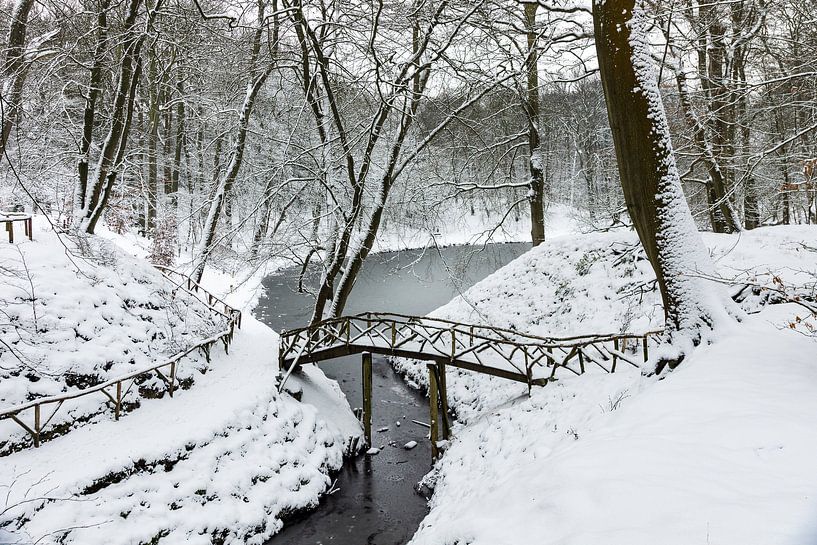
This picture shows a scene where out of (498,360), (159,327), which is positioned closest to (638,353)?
(498,360)

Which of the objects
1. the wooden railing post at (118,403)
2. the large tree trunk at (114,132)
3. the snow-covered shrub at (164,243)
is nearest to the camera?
the wooden railing post at (118,403)

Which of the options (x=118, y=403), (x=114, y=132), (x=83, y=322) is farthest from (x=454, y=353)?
(x=114, y=132)

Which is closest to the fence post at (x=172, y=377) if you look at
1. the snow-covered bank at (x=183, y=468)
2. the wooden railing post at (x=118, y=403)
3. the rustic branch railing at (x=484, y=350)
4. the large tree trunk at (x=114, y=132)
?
the snow-covered bank at (x=183, y=468)

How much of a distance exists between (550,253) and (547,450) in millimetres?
10639

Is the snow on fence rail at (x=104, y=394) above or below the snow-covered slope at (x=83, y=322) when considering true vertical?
below

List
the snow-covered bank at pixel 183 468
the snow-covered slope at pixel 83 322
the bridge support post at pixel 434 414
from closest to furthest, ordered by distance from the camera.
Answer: the snow-covered bank at pixel 183 468 < the snow-covered slope at pixel 83 322 < the bridge support post at pixel 434 414

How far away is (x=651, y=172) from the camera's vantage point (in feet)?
18.1

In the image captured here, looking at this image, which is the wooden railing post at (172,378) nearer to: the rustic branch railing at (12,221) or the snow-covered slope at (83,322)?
the snow-covered slope at (83,322)

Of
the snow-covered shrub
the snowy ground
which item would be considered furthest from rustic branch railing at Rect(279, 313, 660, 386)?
the snow-covered shrub

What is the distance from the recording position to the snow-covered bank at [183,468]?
653cm

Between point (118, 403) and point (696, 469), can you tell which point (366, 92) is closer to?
point (118, 403)

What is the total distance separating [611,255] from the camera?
14.8 m

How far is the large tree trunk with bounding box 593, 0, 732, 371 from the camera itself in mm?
5387

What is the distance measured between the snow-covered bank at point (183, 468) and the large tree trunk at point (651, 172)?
752 cm
